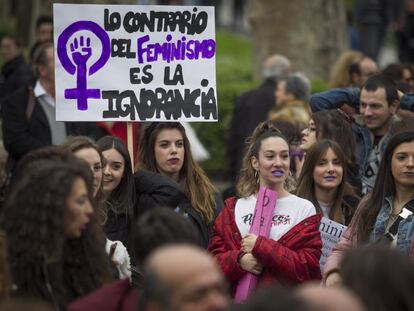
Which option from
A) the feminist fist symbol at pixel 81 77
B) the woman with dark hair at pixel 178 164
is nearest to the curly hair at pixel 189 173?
Answer: the woman with dark hair at pixel 178 164

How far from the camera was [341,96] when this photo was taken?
1050cm

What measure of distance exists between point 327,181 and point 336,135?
65 centimetres

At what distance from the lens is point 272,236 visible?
8070 millimetres

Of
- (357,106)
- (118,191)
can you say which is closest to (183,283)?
(118,191)

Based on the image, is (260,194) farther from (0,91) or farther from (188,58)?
(0,91)

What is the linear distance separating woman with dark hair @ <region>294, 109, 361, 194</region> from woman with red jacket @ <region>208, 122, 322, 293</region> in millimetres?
1168

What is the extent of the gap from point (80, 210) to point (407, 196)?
270 cm

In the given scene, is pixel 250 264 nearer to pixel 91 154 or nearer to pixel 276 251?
pixel 276 251

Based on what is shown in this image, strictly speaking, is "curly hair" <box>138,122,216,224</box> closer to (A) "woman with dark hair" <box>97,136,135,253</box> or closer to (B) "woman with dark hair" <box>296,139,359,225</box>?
(A) "woman with dark hair" <box>97,136,135,253</box>

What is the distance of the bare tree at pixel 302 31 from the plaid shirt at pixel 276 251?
10531mm

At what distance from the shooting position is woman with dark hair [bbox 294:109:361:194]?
963cm

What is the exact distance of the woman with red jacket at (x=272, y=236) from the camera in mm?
7938

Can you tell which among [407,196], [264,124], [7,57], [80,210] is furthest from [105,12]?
[7,57]

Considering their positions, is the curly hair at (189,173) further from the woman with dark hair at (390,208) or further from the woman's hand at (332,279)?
the woman's hand at (332,279)
